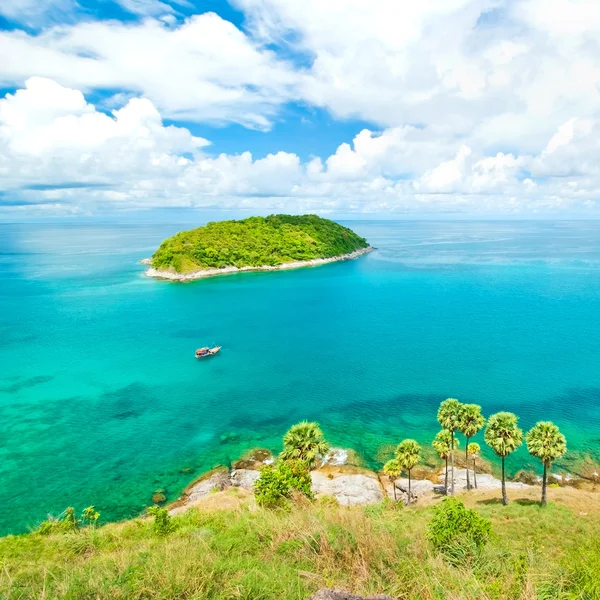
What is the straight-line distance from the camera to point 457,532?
2259cm

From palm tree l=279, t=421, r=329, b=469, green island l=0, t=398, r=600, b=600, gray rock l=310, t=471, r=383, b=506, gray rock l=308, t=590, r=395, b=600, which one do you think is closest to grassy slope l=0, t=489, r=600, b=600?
green island l=0, t=398, r=600, b=600

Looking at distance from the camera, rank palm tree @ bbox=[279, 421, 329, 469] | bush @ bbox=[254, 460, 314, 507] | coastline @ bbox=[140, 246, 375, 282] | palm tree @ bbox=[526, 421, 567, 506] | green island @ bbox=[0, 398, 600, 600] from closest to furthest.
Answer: green island @ bbox=[0, 398, 600, 600] → bush @ bbox=[254, 460, 314, 507] → palm tree @ bbox=[526, 421, 567, 506] → palm tree @ bbox=[279, 421, 329, 469] → coastline @ bbox=[140, 246, 375, 282]

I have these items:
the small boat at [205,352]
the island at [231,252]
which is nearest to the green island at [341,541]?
the small boat at [205,352]

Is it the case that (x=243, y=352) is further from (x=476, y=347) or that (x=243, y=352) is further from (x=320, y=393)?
(x=476, y=347)

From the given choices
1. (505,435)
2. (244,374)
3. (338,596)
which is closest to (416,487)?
(505,435)

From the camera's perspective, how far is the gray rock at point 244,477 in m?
41.0

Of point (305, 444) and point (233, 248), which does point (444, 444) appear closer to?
point (305, 444)

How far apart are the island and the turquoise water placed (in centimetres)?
3312

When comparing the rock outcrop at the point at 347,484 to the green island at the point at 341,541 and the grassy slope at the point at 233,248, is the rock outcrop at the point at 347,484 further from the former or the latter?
the grassy slope at the point at 233,248

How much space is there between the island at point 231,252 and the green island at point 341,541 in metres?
125

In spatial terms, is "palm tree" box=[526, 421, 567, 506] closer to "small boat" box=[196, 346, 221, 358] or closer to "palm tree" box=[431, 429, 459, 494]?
"palm tree" box=[431, 429, 459, 494]

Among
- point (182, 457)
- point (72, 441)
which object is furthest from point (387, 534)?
point (72, 441)

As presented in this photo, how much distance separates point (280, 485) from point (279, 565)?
13.8m

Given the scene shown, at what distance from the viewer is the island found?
518 feet
